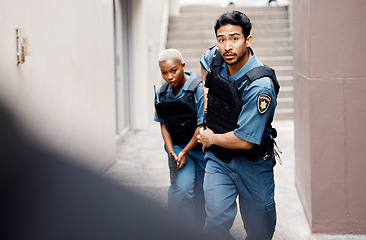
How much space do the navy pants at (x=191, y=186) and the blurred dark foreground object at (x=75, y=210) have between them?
2.75 m

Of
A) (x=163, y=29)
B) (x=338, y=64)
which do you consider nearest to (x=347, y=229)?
(x=338, y=64)

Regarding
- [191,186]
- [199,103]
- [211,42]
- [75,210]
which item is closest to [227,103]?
[199,103]

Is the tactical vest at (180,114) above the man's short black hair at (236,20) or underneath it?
underneath

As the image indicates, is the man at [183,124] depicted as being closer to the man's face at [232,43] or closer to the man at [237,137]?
the man at [237,137]

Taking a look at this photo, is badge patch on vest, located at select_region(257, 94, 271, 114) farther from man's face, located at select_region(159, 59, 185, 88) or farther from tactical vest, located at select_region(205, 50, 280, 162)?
man's face, located at select_region(159, 59, 185, 88)

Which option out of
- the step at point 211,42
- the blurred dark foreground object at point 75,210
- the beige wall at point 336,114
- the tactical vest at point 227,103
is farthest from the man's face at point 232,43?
the step at point 211,42

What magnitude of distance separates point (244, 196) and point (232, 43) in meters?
0.88

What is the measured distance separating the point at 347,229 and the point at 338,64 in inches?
49.8

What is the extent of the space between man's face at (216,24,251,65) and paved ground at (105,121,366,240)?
2.62 feet

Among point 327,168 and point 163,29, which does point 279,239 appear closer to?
point 327,168

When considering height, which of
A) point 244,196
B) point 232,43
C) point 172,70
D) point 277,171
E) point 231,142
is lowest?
point 277,171

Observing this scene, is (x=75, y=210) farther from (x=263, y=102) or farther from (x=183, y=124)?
(x=183, y=124)

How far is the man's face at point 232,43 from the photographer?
2.91m

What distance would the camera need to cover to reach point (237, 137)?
9.50 ft
